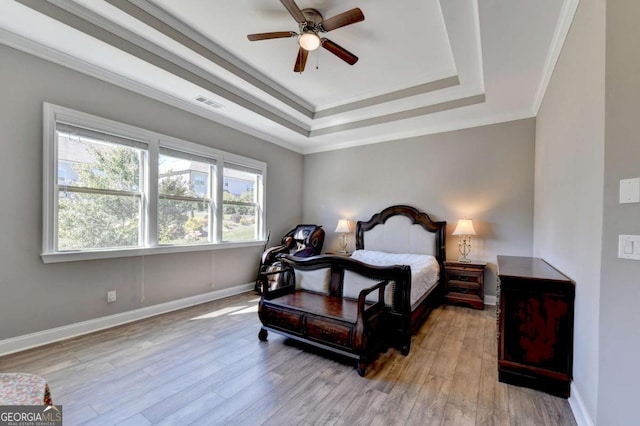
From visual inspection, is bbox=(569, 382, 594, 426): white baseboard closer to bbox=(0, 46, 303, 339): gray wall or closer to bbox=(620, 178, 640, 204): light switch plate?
bbox=(620, 178, 640, 204): light switch plate

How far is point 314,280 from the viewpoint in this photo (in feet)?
10.3

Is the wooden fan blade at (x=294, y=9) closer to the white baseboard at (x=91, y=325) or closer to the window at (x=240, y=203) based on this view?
the window at (x=240, y=203)

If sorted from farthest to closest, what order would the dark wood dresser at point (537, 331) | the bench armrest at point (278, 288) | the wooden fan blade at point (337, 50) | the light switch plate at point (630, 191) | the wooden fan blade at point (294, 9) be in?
the bench armrest at point (278, 288), the wooden fan blade at point (337, 50), the wooden fan blade at point (294, 9), the dark wood dresser at point (537, 331), the light switch plate at point (630, 191)

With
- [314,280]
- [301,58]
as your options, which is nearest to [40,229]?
[314,280]

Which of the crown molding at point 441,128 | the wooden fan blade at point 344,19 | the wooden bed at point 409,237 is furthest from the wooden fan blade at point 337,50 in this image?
the wooden bed at point 409,237

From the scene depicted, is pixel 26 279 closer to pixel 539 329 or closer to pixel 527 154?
pixel 539 329

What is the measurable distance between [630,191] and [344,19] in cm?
230

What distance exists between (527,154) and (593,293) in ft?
10.3

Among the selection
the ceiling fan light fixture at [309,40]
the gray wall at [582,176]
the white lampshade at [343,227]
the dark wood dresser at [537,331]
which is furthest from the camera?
the white lampshade at [343,227]

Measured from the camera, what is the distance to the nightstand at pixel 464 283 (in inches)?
156

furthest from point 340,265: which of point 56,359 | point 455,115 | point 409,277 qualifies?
point 455,115

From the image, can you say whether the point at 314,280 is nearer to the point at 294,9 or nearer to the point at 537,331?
the point at 537,331

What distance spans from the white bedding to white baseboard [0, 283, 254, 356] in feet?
8.68

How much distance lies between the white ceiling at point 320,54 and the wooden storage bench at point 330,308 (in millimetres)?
2465
